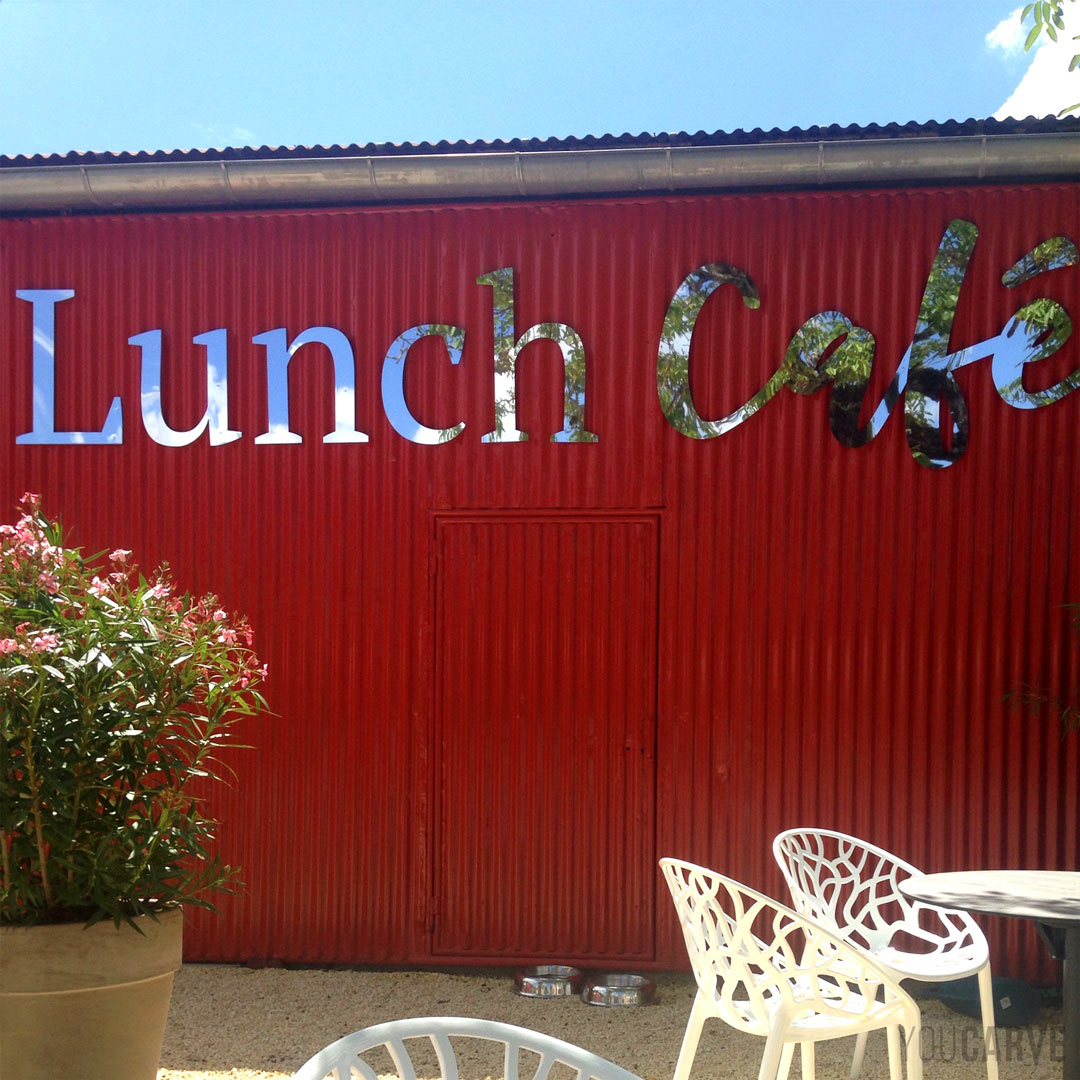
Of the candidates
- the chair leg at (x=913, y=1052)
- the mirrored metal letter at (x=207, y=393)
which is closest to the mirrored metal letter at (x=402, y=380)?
the mirrored metal letter at (x=207, y=393)

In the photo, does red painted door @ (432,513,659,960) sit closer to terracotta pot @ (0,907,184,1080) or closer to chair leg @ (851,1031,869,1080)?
chair leg @ (851,1031,869,1080)

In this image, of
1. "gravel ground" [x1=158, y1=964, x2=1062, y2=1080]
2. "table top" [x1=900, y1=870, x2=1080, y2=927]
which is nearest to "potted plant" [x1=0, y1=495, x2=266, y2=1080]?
"gravel ground" [x1=158, y1=964, x2=1062, y2=1080]

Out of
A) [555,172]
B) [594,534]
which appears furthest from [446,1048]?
[555,172]

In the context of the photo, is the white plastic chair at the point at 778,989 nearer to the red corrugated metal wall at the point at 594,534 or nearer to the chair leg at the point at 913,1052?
the chair leg at the point at 913,1052

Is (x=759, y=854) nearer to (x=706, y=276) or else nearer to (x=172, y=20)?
(x=706, y=276)

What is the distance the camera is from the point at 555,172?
5719 millimetres

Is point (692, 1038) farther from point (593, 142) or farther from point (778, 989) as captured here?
point (593, 142)

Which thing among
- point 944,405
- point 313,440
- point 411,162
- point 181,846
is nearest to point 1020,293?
point 944,405

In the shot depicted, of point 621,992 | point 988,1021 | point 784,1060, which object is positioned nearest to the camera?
point 784,1060

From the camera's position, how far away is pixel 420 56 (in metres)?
5.56

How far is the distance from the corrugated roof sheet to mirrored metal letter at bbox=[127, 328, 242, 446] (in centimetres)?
87

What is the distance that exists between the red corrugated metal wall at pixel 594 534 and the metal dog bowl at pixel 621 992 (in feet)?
1.01

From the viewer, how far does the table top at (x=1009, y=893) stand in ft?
11.5

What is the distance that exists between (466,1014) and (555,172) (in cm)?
379
